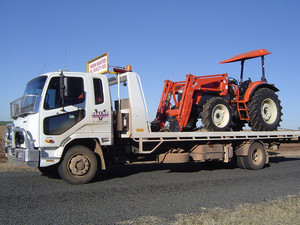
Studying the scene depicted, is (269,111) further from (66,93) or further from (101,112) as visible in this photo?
(66,93)

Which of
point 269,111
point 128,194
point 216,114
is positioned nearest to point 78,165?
point 128,194

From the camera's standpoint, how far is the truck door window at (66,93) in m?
6.89

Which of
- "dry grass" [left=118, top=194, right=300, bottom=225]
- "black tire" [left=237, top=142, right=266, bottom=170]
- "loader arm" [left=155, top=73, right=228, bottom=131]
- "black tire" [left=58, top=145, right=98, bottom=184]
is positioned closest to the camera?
"dry grass" [left=118, top=194, right=300, bottom=225]

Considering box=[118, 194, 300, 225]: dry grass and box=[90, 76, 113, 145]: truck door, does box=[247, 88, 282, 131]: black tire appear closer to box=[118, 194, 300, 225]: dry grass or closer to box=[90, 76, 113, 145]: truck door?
box=[118, 194, 300, 225]: dry grass

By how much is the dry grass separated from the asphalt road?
24 cm

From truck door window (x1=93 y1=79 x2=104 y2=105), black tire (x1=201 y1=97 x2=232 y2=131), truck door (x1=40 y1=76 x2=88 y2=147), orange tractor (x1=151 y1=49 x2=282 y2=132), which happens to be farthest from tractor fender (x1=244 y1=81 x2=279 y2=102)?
truck door (x1=40 y1=76 x2=88 y2=147)

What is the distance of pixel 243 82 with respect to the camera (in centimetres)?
1126

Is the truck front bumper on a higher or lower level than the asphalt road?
higher

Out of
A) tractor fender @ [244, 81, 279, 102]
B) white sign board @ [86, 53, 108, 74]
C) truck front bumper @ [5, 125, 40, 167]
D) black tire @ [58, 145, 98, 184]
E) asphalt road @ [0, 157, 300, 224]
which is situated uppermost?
white sign board @ [86, 53, 108, 74]

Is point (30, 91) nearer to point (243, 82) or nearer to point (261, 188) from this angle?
point (261, 188)

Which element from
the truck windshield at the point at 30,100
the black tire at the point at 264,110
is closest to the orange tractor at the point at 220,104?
the black tire at the point at 264,110

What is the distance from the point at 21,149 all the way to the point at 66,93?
5.43 ft

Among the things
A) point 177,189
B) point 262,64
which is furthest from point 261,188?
point 262,64

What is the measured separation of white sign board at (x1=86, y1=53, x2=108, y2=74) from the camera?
8.00m
